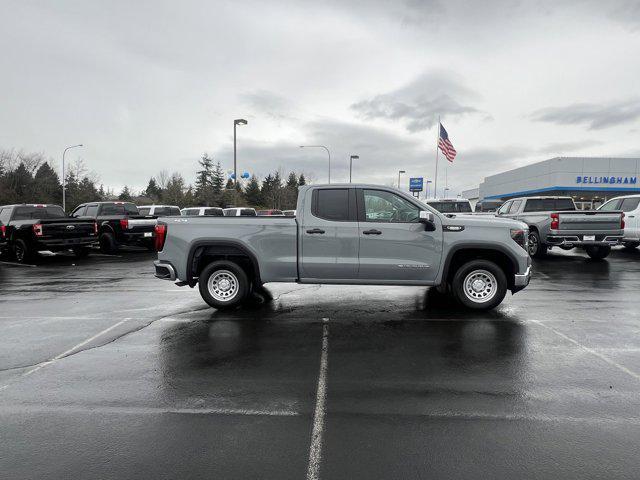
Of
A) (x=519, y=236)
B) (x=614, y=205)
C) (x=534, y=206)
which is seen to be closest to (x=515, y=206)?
(x=534, y=206)

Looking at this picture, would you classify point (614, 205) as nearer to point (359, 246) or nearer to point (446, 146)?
point (359, 246)

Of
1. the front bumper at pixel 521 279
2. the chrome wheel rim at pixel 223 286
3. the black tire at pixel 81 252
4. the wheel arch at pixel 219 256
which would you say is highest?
the wheel arch at pixel 219 256

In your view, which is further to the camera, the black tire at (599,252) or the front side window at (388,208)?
the black tire at (599,252)

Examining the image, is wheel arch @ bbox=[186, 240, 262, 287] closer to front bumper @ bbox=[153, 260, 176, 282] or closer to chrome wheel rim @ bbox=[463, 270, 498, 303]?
front bumper @ bbox=[153, 260, 176, 282]

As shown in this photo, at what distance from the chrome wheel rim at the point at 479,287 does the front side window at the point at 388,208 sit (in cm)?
139

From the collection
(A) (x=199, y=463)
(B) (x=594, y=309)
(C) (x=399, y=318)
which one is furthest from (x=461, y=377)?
(B) (x=594, y=309)

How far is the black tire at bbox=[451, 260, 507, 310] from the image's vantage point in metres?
6.61

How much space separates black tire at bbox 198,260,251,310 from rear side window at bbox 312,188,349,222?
1637mm

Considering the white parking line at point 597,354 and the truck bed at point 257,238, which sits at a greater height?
the truck bed at point 257,238

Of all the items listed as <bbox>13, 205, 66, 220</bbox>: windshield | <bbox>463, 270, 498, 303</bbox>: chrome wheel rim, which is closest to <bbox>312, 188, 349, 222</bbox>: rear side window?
<bbox>463, 270, 498, 303</bbox>: chrome wheel rim

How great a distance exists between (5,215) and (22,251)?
1676mm

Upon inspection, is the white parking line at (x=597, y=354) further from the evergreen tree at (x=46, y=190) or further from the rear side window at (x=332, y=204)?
the evergreen tree at (x=46, y=190)

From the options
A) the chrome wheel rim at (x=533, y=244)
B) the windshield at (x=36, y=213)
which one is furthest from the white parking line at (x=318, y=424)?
the windshield at (x=36, y=213)

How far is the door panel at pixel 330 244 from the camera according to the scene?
6590mm
